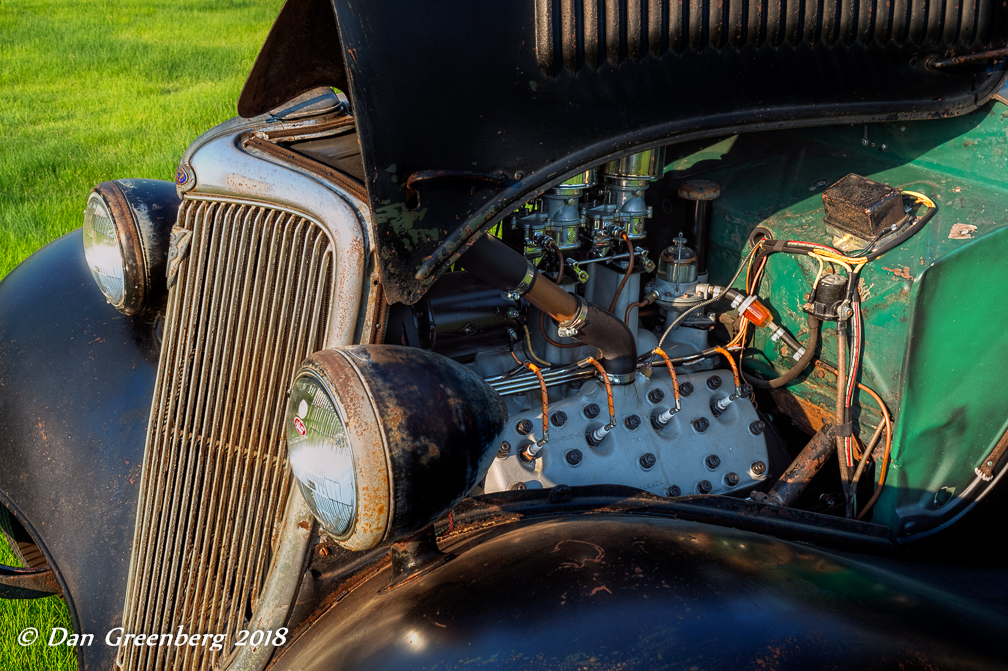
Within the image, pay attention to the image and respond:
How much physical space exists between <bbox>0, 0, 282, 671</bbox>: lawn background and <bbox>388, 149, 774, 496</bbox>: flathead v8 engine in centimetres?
116

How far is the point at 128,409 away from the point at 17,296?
65 centimetres

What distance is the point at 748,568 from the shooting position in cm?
127

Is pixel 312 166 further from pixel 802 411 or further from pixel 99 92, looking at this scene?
pixel 99 92

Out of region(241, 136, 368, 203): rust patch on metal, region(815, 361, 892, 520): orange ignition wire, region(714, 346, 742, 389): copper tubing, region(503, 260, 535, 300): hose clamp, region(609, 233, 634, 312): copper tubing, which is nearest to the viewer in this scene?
region(241, 136, 368, 203): rust patch on metal

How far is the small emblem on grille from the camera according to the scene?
72.9 inches

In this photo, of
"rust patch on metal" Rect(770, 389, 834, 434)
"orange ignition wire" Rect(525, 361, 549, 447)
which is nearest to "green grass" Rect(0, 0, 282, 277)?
"orange ignition wire" Rect(525, 361, 549, 447)

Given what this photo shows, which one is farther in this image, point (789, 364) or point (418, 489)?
point (789, 364)

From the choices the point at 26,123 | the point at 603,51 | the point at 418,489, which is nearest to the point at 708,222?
the point at 603,51

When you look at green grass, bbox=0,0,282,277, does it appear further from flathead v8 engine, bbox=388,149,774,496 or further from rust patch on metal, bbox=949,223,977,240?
rust patch on metal, bbox=949,223,977,240

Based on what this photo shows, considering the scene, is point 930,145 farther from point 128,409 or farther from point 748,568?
point 128,409

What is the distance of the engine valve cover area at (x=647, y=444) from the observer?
1.89 meters

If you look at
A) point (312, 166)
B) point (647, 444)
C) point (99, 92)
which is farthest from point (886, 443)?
point (99, 92)

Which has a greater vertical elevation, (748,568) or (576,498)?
(748,568)

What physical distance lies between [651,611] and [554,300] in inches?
31.2
